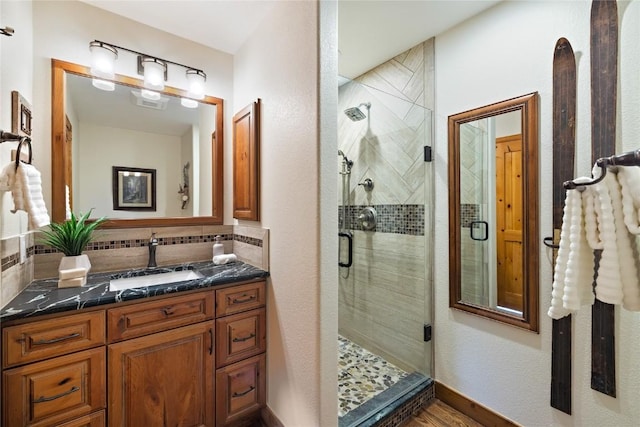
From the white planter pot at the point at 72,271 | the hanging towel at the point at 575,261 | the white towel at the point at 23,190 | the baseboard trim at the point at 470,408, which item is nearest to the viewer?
the hanging towel at the point at 575,261

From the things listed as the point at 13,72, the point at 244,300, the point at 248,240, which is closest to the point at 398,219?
the point at 248,240

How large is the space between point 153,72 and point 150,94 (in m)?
0.14

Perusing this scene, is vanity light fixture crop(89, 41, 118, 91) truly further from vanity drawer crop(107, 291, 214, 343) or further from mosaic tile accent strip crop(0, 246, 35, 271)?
vanity drawer crop(107, 291, 214, 343)

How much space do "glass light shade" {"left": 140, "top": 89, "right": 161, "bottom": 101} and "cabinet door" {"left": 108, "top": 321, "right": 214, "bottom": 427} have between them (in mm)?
1497

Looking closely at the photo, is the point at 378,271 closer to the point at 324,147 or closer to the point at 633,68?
the point at 324,147

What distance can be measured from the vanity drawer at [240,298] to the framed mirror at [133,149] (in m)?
0.70

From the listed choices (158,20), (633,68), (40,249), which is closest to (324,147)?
(633,68)

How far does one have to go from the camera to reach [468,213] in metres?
1.85

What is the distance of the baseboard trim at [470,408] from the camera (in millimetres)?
1629

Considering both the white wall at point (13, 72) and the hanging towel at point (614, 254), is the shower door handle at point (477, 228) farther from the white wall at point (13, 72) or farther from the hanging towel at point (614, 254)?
the white wall at point (13, 72)

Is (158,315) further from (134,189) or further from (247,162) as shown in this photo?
(247,162)

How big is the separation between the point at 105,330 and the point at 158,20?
6.07ft

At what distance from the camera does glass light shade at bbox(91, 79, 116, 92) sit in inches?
66.6

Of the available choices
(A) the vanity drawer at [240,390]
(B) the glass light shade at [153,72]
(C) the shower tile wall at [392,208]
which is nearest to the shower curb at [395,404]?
(C) the shower tile wall at [392,208]
